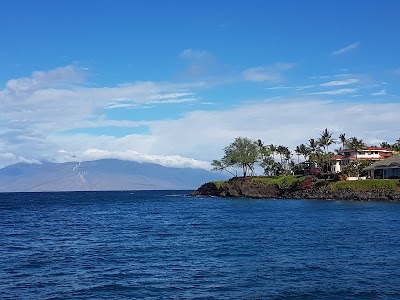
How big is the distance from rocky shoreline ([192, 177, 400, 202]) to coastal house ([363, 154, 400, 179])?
64.3ft

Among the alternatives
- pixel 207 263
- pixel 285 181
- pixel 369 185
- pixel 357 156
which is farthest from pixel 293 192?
pixel 207 263

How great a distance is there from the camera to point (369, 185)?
137 metres

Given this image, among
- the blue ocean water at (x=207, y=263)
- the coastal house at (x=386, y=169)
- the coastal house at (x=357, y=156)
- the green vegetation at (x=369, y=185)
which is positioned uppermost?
the coastal house at (x=357, y=156)

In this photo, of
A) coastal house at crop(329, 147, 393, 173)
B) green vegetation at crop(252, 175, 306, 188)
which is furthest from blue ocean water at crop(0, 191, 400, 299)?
coastal house at crop(329, 147, 393, 173)

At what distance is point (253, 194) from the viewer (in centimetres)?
17625

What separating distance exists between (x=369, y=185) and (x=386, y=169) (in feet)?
63.3

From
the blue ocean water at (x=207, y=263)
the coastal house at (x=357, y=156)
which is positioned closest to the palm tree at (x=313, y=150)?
the coastal house at (x=357, y=156)

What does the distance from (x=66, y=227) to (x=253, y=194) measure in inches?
4241

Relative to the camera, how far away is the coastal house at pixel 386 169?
14775 centimetres

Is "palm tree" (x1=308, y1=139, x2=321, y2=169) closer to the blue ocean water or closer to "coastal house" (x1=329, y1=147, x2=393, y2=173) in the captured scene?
"coastal house" (x1=329, y1=147, x2=393, y2=173)

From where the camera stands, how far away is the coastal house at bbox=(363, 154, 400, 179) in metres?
148

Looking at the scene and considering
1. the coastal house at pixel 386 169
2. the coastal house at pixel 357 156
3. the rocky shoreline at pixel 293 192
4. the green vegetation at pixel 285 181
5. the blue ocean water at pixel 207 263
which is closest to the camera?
the blue ocean water at pixel 207 263

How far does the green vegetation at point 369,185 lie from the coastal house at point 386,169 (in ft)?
42.7

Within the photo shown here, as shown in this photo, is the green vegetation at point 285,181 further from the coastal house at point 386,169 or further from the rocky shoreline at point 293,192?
the coastal house at point 386,169
